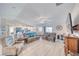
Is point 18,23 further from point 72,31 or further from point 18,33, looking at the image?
point 72,31

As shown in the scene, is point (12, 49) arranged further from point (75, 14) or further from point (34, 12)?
point (75, 14)

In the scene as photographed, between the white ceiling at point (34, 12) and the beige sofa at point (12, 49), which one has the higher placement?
the white ceiling at point (34, 12)

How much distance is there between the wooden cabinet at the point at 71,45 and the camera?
2.40 metres

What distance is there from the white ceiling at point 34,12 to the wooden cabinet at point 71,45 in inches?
15.6

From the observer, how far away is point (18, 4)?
8.03 feet

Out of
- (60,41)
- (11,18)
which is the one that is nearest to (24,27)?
(11,18)

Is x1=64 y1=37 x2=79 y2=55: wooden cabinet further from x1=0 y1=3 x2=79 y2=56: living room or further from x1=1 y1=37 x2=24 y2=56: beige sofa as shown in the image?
x1=1 y1=37 x2=24 y2=56: beige sofa

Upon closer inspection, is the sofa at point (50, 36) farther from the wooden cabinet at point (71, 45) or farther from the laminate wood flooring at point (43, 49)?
the wooden cabinet at point (71, 45)

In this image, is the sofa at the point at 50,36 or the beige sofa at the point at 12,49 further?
the sofa at the point at 50,36

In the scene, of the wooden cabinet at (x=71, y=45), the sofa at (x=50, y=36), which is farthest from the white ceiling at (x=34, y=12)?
the wooden cabinet at (x=71, y=45)

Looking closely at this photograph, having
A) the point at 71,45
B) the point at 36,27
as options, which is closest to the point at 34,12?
the point at 36,27

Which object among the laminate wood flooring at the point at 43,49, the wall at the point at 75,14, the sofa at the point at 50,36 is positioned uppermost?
the wall at the point at 75,14

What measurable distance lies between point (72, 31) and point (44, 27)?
0.53m

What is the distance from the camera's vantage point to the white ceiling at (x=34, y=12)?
244cm
